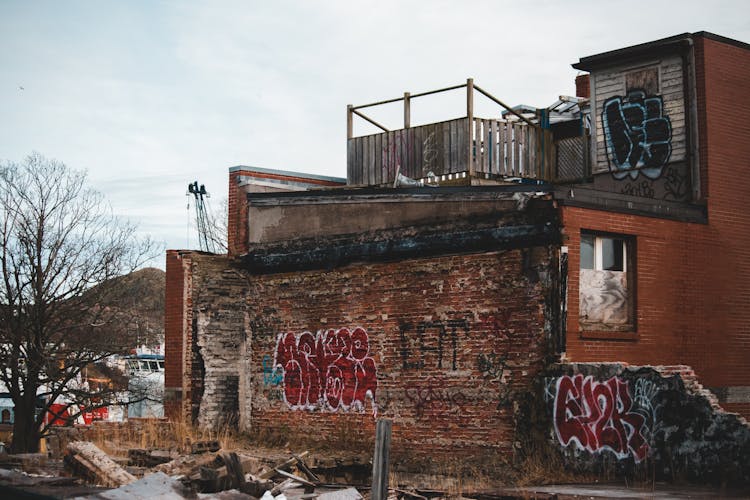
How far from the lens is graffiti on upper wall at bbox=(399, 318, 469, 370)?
1616cm

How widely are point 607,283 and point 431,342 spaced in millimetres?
3290

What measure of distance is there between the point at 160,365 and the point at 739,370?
51.8m

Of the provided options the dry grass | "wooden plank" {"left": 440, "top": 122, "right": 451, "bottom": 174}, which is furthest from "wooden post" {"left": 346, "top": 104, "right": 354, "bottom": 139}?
the dry grass

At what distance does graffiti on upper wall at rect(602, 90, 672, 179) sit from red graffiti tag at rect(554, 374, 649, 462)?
21.0 ft

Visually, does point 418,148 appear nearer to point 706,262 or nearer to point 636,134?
point 636,134

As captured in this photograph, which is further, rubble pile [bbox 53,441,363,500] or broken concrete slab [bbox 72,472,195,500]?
rubble pile [bbox 53,441,363,500]

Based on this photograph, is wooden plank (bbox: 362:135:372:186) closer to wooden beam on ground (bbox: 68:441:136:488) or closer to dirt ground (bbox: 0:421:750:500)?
dirt ground (bbox: 0:421:750:500)

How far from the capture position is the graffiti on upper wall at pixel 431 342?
53.0ft

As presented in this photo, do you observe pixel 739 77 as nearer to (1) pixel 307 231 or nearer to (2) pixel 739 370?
(2) pixel 739 370

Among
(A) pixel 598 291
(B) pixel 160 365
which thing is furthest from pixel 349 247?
(B) pixel 160 365

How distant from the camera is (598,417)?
13750mm

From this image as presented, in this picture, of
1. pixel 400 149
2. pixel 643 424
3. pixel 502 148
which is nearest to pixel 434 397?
pixel 643 424

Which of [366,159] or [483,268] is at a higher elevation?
[366,159]

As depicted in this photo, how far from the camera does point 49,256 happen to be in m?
26.5
